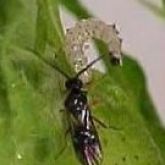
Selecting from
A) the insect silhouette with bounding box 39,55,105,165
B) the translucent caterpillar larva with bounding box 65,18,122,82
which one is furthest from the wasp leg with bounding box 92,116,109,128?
the translucent caterpillar larva with bounding box 65,18,122,82

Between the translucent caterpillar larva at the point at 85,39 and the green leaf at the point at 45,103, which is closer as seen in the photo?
the green leaf at the point at 45,103

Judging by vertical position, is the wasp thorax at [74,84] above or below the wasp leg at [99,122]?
below

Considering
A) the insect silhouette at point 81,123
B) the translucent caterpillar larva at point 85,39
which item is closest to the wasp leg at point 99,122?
the insect silhouette at point 81,123

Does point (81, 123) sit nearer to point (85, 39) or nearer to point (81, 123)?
point (81, 123)

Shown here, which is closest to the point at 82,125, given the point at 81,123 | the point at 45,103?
the point at 81,123

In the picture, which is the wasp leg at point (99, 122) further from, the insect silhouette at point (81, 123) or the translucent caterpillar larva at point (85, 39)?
the translucent caterpillar larva at point (85, 39)

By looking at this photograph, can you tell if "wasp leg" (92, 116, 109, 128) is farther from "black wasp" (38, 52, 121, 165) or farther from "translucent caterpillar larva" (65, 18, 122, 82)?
"translucent caterpillar larva" (65, 18, 122, 82)

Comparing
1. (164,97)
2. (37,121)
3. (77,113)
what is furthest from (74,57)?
(164,97)
